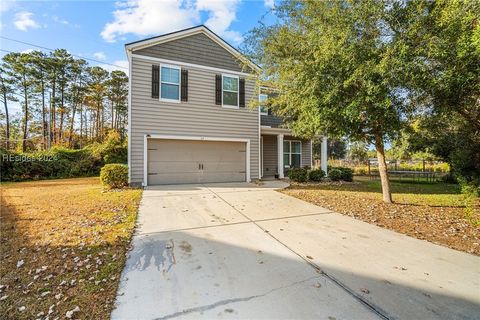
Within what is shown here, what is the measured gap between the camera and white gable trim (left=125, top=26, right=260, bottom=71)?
906cm

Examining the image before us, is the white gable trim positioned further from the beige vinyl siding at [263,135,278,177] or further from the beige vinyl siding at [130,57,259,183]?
the beige vinyl siding at [263,135,278,177]

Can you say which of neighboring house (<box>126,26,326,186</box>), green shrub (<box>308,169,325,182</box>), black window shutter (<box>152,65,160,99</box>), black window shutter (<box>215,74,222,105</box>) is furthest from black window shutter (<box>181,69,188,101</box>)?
green shrub (<box>308,169,325,182</box>)

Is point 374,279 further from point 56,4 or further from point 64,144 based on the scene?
point 64,144

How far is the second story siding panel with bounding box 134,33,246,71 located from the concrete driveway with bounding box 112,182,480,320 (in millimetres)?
7616

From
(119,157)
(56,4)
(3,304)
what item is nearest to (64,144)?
(119,157)

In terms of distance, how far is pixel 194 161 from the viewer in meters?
10.2

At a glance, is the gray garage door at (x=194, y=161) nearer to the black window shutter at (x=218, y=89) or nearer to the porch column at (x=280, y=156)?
the black window shutter at (x=218, y=89)

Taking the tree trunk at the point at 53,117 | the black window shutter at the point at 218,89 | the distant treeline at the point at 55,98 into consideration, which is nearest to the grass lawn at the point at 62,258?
the black window shutter at the point at 218,89

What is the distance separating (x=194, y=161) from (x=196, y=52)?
494cm

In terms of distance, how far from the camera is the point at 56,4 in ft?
24.3

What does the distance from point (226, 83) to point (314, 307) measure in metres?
10.1

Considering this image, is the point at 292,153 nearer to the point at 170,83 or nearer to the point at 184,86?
the point at 184,86

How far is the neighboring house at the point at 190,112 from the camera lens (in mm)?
9234

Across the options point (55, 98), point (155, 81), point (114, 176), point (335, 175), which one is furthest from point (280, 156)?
point (55, 98)
